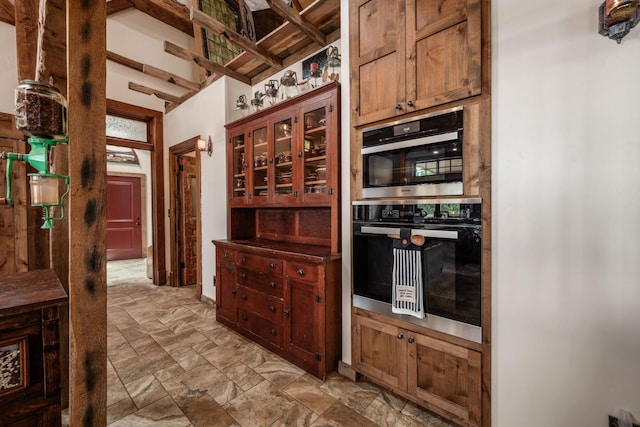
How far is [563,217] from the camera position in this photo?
1263 mm

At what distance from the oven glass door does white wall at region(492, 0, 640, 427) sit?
11 cm

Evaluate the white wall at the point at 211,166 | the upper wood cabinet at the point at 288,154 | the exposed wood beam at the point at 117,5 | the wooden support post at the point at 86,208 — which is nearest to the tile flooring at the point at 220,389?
the wooden support post at the point at 86,208

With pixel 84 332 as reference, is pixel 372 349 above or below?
below

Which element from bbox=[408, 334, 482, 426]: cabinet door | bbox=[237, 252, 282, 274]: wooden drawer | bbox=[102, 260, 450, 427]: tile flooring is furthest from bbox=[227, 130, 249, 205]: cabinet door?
bbox=[408, 334, 482, 426]: cabinet door

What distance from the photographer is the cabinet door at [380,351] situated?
178 cm

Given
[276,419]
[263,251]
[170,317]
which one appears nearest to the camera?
[276,419]

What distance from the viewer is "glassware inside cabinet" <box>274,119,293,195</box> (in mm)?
2611

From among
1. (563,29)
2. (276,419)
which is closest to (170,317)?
(276,419)

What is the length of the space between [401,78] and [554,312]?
5.14 ft

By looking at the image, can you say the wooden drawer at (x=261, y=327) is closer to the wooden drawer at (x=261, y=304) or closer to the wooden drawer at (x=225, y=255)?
the wooden drawer at (x=261, y=304)

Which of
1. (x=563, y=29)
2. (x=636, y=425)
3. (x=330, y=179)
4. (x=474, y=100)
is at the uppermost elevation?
(x=563, y=29)

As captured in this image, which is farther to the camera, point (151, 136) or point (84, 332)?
point (151, 136)

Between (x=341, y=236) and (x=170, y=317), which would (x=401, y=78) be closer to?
(x=341, y=236)

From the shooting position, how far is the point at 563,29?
125cm
